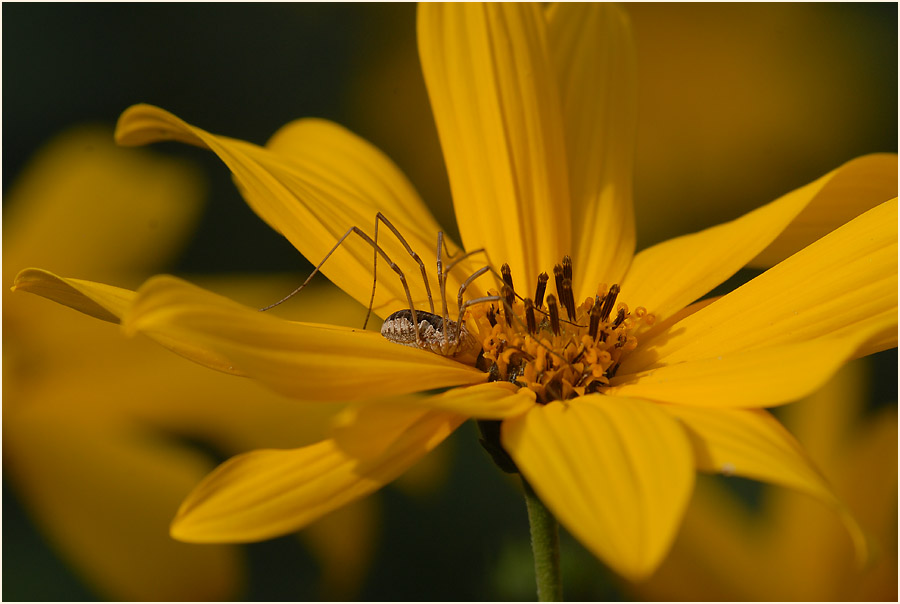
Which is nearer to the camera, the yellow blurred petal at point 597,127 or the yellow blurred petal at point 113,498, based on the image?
the yellow blurred petal at point 597,127

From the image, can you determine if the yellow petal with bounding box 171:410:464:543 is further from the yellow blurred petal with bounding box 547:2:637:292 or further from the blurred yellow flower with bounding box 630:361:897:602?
the blurred yellow flower with bounding box 630:361:897:602

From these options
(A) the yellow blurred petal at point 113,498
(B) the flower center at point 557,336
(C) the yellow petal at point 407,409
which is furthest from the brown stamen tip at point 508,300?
(A) the yellow blurred petal at point 113,498

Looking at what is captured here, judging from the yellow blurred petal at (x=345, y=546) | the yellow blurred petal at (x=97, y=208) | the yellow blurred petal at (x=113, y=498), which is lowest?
the yellow blurred petal at (x=345, y=546)

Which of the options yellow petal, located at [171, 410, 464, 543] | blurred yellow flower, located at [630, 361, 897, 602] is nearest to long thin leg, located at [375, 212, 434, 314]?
yellow petal, located at [171, 410, 464, 543]

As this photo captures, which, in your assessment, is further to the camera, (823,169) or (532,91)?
(823,169)

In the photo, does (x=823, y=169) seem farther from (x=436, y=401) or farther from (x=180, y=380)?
(x=436, y=401)

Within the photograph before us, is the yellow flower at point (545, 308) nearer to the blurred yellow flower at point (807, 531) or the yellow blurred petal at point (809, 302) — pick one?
the yellow blurred petal at point (809, 302)

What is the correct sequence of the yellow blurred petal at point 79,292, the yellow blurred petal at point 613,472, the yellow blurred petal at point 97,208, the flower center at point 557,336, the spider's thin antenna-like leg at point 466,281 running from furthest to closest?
the yellow blurred petal at point 97,208, the spider's thin antenna-like leg at point 466,281, the flower center at point 557,336, the yellow blurred petal at point 79,292, the yellow blurred petal at point 613,472

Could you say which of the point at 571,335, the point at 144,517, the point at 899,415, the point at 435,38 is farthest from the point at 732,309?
the point at 144,517
